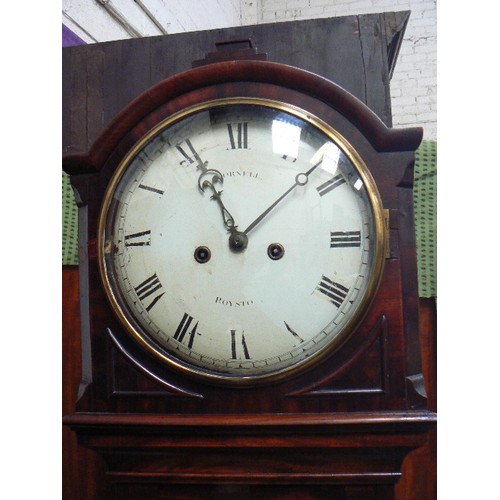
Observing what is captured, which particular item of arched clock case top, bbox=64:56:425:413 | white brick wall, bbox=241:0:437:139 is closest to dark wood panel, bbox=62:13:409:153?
arched clock case top, bbox=64:56:425:413

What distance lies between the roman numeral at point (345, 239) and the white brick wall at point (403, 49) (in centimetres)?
78

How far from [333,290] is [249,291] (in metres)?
0.09

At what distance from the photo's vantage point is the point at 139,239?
654mm

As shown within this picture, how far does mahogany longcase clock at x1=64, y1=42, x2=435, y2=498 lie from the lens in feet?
1.99

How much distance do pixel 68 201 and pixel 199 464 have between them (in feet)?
1.37

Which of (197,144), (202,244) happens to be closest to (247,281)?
(202,244)

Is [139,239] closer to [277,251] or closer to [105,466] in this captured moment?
[277,251]

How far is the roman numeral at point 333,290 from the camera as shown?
2.01 ft

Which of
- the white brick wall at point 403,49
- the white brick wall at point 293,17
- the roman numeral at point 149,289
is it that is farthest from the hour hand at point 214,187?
the white brick wall at point 403,49

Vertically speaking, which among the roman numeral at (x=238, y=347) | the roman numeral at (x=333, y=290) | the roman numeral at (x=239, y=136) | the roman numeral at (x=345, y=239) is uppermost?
the roman numeral at (x=239, y=136)

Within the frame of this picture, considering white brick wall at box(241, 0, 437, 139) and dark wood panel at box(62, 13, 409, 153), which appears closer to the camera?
dark wood panel at box(62, 13, 409, 153)

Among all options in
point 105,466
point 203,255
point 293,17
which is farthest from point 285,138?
point 293,17

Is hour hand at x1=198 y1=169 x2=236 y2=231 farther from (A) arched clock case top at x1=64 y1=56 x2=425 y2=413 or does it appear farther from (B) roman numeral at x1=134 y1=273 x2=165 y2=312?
(B) roman numeral at x1=134 y1=273 x2=165 y2=312

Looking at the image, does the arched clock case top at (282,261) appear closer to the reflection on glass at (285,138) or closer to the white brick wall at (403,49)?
the reflection on glass at (285,138)
